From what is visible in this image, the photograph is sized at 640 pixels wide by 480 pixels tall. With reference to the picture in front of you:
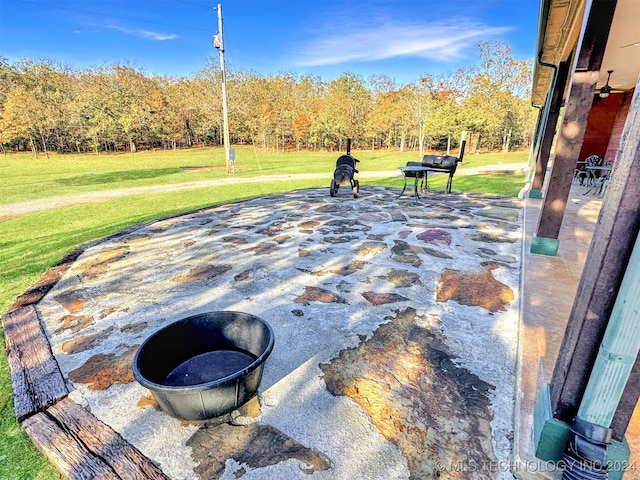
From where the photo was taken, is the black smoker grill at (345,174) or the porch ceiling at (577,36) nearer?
the porch ceiling at (577,36)

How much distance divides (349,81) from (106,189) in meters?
27.6

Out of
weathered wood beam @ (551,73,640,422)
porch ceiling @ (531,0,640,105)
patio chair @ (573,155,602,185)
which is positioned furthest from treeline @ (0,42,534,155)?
weathered wood beam @ (551,73,640,422)

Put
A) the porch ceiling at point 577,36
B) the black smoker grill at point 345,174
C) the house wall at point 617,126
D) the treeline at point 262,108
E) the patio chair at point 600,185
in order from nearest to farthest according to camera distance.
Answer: the porch ceiling at point 577,36 < the black smoker grill at point 345,174 < the patio chair at point 600,185 < the house wall at point 617,126 < the treeline at point 262,108

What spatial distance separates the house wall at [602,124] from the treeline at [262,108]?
1390 cm

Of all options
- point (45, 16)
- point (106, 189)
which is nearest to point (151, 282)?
point (106, 189)

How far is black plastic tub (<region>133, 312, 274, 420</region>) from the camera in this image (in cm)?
139

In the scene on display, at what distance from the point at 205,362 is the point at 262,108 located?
24970mm

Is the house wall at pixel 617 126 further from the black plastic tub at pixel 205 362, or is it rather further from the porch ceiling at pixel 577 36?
the black plastic tub at pixel 205 362

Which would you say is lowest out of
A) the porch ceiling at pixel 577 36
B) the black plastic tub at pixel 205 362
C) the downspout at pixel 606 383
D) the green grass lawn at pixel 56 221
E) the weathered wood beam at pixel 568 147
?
the green grass lawn at pixel 56 221

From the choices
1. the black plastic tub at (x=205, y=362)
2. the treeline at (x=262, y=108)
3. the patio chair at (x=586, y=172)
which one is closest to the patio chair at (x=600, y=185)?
the patio chair at (x=586, y=172)

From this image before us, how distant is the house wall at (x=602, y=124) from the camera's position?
9.12m

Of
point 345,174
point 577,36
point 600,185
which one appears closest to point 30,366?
point 345,174

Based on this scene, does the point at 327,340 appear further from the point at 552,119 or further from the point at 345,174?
the point at 552,119

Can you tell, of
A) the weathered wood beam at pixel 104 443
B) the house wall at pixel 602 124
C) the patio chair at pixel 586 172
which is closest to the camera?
the weathered wood beam at pixel 104 443
